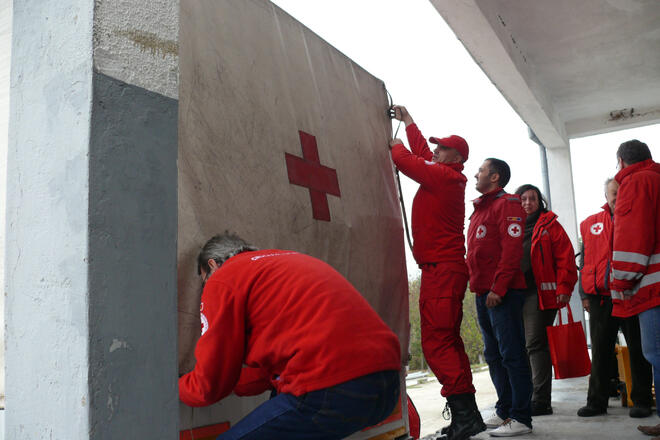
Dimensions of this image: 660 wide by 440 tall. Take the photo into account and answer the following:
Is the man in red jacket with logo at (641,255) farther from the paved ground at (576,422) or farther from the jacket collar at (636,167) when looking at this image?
the paved ground at (576,422)

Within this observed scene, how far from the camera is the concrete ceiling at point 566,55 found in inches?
167

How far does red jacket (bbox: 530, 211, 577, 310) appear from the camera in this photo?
140 inches

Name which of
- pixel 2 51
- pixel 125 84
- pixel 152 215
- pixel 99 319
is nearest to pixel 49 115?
pixel 125 84

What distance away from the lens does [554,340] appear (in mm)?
3457

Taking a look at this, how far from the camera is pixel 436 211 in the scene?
9.10ft

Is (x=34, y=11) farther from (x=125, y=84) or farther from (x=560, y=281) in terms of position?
(x=560, y=281)

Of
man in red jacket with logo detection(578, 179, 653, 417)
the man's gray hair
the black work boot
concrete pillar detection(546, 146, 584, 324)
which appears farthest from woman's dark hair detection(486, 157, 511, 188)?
concrete pillar detection(546, 146, 584, 324)

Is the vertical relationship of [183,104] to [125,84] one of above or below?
above

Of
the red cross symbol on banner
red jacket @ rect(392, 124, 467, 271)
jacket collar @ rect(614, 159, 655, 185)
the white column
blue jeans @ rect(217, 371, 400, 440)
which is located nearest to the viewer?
the white column

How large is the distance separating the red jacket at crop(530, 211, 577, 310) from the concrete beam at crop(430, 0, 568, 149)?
1.33m

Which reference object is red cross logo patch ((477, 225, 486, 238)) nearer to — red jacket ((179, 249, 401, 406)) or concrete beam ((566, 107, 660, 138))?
red jacket ((179, 249, 401, 406))

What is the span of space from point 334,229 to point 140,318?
Answer: 4.13ft

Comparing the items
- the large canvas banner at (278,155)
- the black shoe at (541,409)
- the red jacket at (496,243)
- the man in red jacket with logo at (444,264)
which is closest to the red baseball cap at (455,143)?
the man in red jacket with logo at (444,264)

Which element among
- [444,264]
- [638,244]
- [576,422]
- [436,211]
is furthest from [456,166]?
[576,422]
